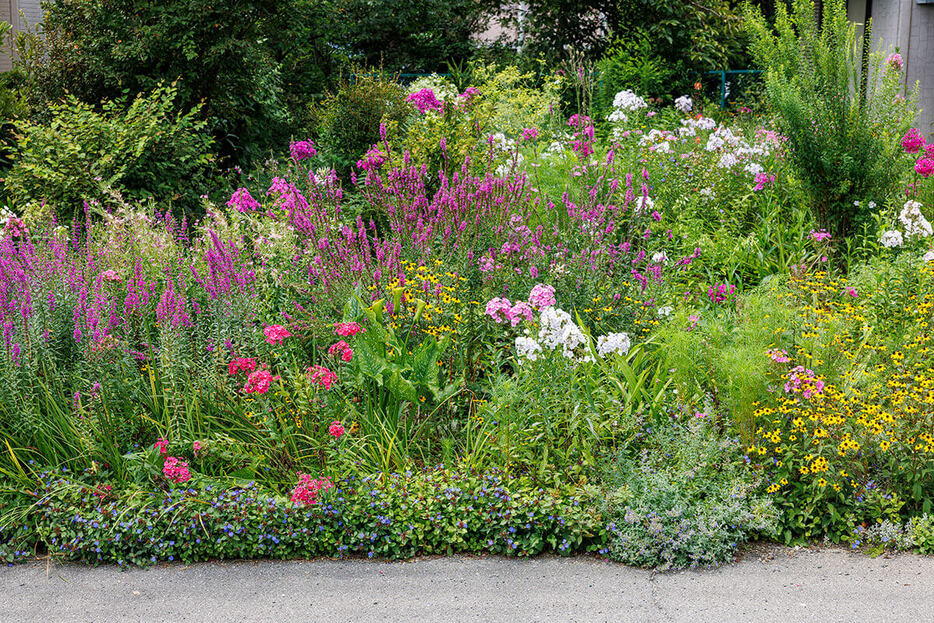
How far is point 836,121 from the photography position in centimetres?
614

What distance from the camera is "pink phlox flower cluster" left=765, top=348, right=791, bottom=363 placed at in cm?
385

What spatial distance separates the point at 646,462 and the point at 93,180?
5378 mm

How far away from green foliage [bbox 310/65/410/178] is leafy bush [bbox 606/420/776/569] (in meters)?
4.73

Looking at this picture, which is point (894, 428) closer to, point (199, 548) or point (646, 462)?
point (646, 462)

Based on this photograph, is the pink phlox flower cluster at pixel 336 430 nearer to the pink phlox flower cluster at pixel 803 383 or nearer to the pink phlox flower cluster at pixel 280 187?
the pink phlox flower cluster at pixel 803 383

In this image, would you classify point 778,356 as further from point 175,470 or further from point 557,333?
point 175,470

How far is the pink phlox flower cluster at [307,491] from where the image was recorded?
11.9 ft

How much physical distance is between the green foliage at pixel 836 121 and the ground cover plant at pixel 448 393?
685 mm

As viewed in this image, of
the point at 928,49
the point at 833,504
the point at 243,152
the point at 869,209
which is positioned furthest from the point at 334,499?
the point at 928,49

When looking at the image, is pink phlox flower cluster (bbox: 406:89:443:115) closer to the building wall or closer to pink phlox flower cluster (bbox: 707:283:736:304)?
pink phlox flower cluster (bbox: 707:283:736:304)

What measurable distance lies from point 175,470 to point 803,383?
2.78m

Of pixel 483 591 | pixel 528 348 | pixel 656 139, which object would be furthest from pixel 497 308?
pixel 656 139

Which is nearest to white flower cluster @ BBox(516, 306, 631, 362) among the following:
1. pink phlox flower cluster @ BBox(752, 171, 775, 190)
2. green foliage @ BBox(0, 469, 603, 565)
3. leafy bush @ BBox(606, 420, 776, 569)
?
leafy bush @ BBox(606, 420, 776, 569)

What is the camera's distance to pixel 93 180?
7.09 meters
